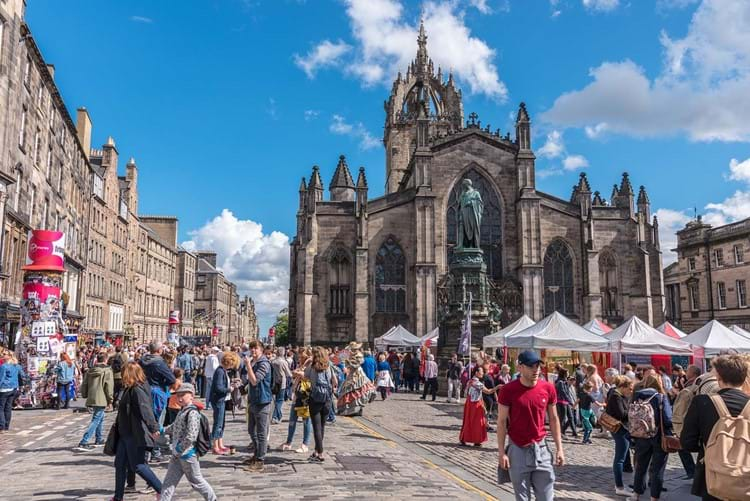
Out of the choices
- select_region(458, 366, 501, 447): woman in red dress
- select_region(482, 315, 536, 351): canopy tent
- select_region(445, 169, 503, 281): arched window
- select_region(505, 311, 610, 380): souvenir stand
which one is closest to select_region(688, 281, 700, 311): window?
select_region(445, 169, 503, 281): arched window

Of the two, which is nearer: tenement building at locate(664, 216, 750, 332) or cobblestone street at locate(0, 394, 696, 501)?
cobblestone street at locate(0, 394, 696, 501)

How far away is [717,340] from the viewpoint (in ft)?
59.2

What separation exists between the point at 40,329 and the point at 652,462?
16.9m

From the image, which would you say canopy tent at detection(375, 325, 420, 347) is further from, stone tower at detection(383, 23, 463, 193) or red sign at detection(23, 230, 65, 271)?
stone tower at detection(383, 23, 463, 193)

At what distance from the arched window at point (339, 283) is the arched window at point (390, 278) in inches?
70.9

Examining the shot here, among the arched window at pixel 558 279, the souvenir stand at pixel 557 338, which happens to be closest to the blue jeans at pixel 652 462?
the souvenir stand at pixel 557 338

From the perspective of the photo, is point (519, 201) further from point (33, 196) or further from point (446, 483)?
point (446, 483)

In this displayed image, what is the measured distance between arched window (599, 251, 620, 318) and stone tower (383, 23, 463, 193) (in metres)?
21.3

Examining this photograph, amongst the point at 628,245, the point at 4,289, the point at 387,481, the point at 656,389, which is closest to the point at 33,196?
the point at 4,289

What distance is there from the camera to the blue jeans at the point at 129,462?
701 centimetres

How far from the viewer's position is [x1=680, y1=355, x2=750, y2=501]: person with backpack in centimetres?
390

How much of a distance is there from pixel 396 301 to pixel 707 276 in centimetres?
2719

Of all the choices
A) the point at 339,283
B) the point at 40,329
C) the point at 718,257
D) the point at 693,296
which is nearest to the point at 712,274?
the point at 718,257

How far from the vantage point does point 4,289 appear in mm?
22578
